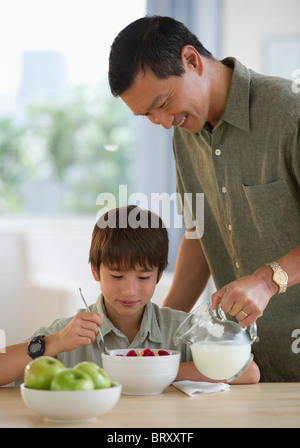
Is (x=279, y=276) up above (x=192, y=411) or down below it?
above

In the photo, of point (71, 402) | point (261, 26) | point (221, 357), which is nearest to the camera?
point (71, 402)

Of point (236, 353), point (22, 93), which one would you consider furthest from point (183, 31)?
point (22, 93)

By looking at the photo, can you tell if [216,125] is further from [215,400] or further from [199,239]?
[215,400]

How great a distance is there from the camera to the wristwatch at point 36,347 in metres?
1.66

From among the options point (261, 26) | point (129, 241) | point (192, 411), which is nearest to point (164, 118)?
point (129, 241)

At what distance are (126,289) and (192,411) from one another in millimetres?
576

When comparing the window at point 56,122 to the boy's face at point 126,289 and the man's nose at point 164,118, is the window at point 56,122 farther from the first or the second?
the man's nose at point 164,118

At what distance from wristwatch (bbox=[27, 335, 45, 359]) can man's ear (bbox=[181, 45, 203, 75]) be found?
793 millimetres

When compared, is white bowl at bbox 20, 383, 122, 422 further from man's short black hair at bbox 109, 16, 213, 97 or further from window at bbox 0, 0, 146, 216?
window at bbox 0, 0, 146, 216

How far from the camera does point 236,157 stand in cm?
188

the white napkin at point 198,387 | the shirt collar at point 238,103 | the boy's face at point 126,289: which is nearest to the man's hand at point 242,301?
the white napkin at point 198,387

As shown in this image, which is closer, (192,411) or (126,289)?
(192,411)

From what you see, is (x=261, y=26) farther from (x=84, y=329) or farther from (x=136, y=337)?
(x=84, y=329)

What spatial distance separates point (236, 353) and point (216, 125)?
74 centimetres
